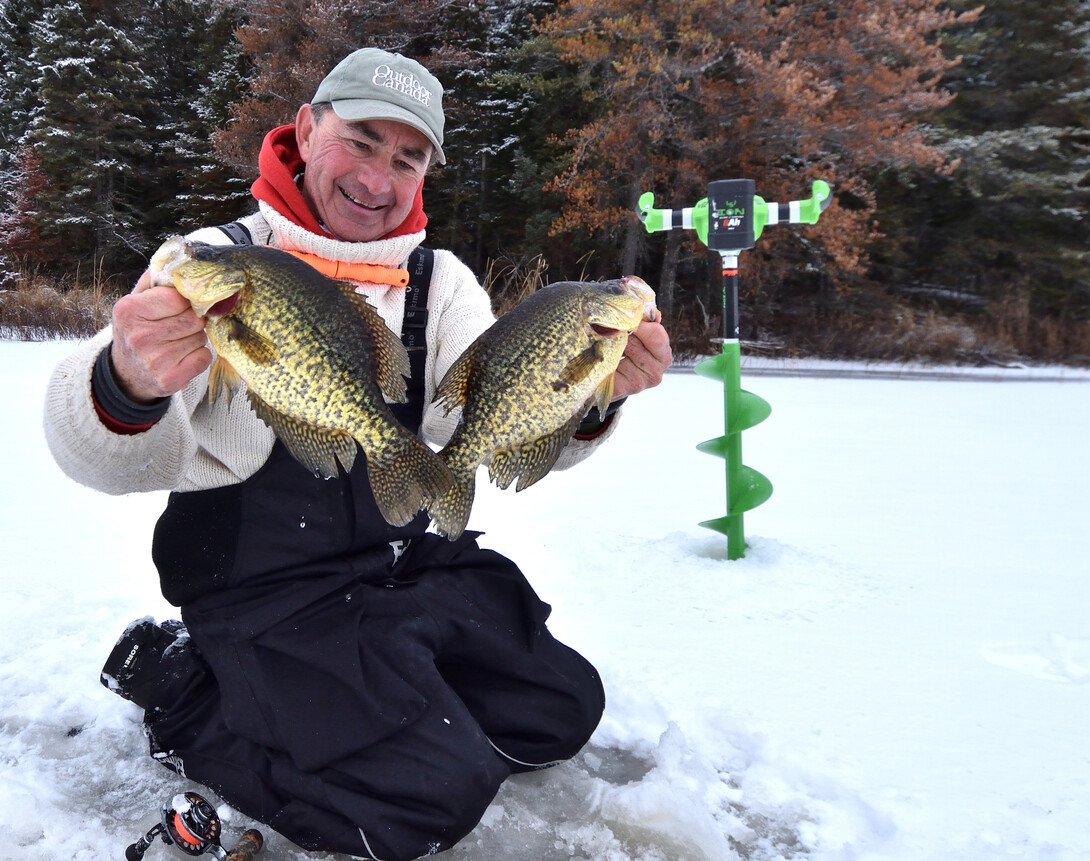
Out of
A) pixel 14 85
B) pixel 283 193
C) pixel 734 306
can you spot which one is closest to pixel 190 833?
pixel 283 193

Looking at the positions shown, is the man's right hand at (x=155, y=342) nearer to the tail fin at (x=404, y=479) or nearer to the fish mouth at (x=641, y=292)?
the tail fin at (x=404, y=479)

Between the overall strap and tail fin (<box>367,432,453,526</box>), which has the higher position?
the overall strap

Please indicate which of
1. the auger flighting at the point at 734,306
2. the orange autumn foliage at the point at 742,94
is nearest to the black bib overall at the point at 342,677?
the auger flighting at the point at 734,306

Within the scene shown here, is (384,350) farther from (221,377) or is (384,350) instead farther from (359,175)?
(359,175)

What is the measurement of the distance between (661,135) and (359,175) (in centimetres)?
1226

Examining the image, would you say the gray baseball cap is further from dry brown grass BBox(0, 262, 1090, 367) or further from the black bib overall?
dry brown grass BBox(0, 262, 1090, 367)

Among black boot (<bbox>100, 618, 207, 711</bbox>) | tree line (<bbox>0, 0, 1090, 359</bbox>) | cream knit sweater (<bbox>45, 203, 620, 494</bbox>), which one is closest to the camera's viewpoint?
cream knit sweater (<bbox>45, 203, 620, 494</bbox>)

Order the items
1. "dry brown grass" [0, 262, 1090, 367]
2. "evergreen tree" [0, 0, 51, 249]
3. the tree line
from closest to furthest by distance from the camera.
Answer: "dry brown grass" [0, 262, 1090, 367], the tree line, "evergreen tree" [0, 0, 51, 249]

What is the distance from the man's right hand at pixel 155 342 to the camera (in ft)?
4.94

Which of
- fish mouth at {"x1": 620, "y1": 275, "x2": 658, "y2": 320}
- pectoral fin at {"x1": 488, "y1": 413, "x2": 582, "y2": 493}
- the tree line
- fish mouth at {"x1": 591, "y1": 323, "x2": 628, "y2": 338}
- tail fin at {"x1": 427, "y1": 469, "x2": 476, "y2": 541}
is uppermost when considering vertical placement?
the tree line

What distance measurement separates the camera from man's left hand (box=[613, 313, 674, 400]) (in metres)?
1.88

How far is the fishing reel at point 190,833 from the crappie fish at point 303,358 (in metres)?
0.82

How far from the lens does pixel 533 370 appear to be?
1681mm

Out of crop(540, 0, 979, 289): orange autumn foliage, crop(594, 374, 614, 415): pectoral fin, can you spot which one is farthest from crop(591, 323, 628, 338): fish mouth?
crop(540, 0, 979, 289): orange autumn foliage
